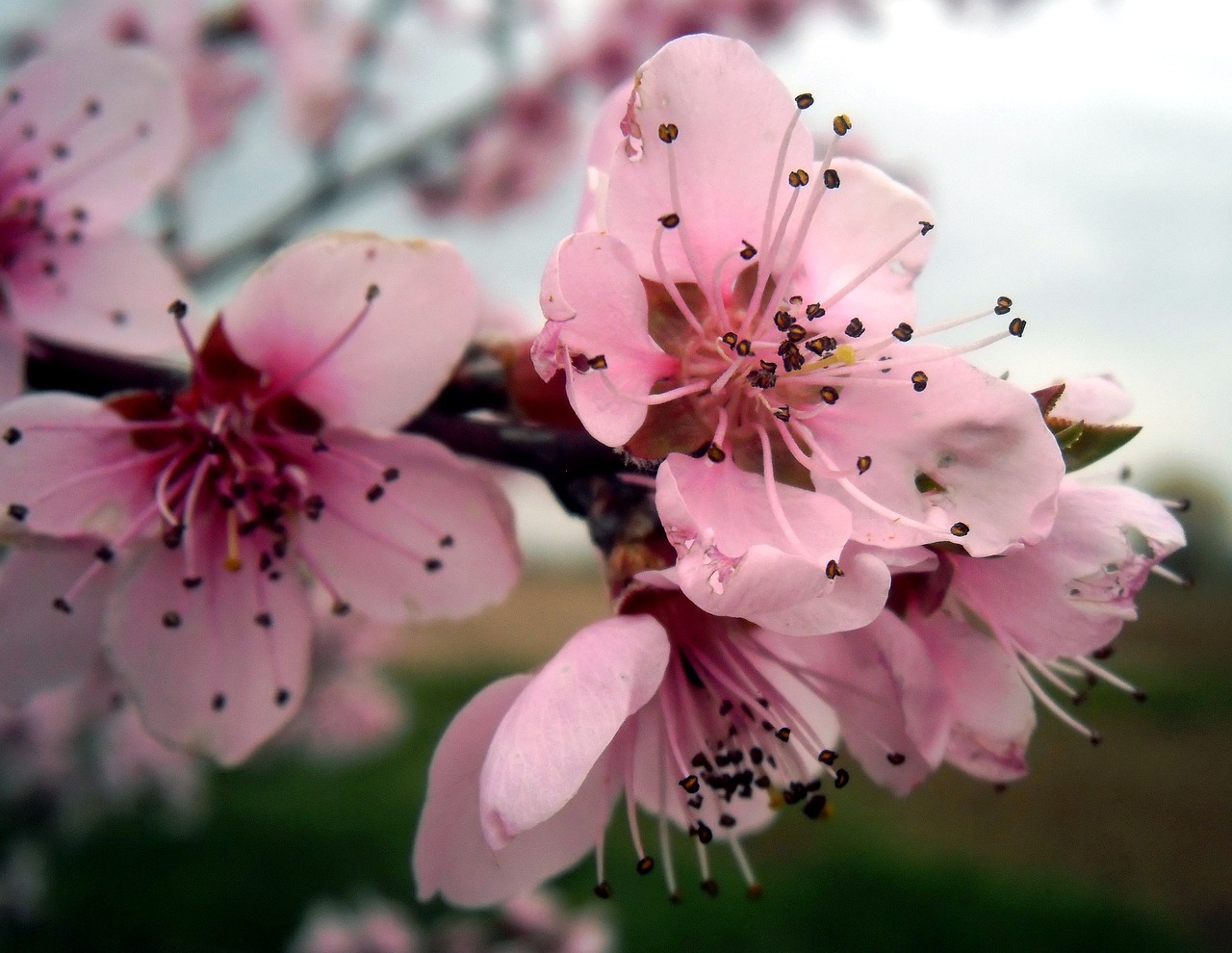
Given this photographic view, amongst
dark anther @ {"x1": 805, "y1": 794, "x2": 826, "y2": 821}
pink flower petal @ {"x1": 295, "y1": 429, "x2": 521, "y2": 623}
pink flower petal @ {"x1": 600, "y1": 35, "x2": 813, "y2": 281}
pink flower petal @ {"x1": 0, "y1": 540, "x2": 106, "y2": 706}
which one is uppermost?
pink flower petal @ {"x1": 600, "y1": 35, "x2": 813, "y2": 281}

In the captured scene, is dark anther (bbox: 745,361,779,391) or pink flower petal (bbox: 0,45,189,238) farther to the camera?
pink flower petal (bbox: 0,45,189,238)

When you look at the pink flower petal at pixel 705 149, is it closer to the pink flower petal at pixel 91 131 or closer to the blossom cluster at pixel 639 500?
the blossom cluster at pixel 639 500

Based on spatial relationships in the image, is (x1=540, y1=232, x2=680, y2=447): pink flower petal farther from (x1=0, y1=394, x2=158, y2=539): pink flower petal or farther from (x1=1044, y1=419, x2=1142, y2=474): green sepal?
(x1=0, y1=394, x2=158, y2=539): pink flower petal

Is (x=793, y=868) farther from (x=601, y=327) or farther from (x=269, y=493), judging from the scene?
(x=601, y=327)

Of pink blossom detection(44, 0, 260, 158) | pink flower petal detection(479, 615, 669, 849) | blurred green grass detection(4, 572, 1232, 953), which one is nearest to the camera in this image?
pink flower petal detection(479, 615, 669, 849)

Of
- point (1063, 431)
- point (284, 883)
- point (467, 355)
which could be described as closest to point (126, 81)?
point (467, 355)

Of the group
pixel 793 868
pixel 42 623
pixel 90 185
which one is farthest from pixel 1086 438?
pixel 793 868

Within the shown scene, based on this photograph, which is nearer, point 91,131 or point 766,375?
point 766,375

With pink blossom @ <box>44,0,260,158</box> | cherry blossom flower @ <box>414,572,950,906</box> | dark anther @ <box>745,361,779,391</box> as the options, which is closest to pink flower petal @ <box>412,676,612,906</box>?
cherry blossom flower @ <box>414,572,950,906</box>
